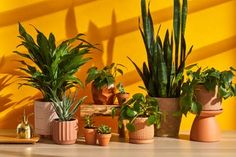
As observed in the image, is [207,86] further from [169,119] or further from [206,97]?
[169,119]

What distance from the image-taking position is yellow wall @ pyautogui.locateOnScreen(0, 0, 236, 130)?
2080mm

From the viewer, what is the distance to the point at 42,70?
1.84 meters

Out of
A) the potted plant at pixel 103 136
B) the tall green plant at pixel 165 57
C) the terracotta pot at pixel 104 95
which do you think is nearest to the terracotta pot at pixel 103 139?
the potted plant at pixel 103 136

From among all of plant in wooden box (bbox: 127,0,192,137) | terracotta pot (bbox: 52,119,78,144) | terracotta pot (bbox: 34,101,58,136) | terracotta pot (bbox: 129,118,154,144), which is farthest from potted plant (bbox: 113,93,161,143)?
terracotta pot (bbox: 34,101,58,136)

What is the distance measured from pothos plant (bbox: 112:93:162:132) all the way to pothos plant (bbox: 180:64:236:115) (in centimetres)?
12

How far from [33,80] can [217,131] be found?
86 cm

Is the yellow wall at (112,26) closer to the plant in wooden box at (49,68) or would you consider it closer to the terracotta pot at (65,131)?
the plant in wooden box at (49,68)

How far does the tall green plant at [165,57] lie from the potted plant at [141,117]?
0.13 m

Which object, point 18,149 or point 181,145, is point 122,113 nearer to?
point 181,145

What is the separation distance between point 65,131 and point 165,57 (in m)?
0.57

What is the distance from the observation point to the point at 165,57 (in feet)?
6.21

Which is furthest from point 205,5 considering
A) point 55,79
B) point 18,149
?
point 18,149

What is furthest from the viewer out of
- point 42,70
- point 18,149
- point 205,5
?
point 205,5

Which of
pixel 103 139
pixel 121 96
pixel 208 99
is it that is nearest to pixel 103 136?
pixel 103 139
